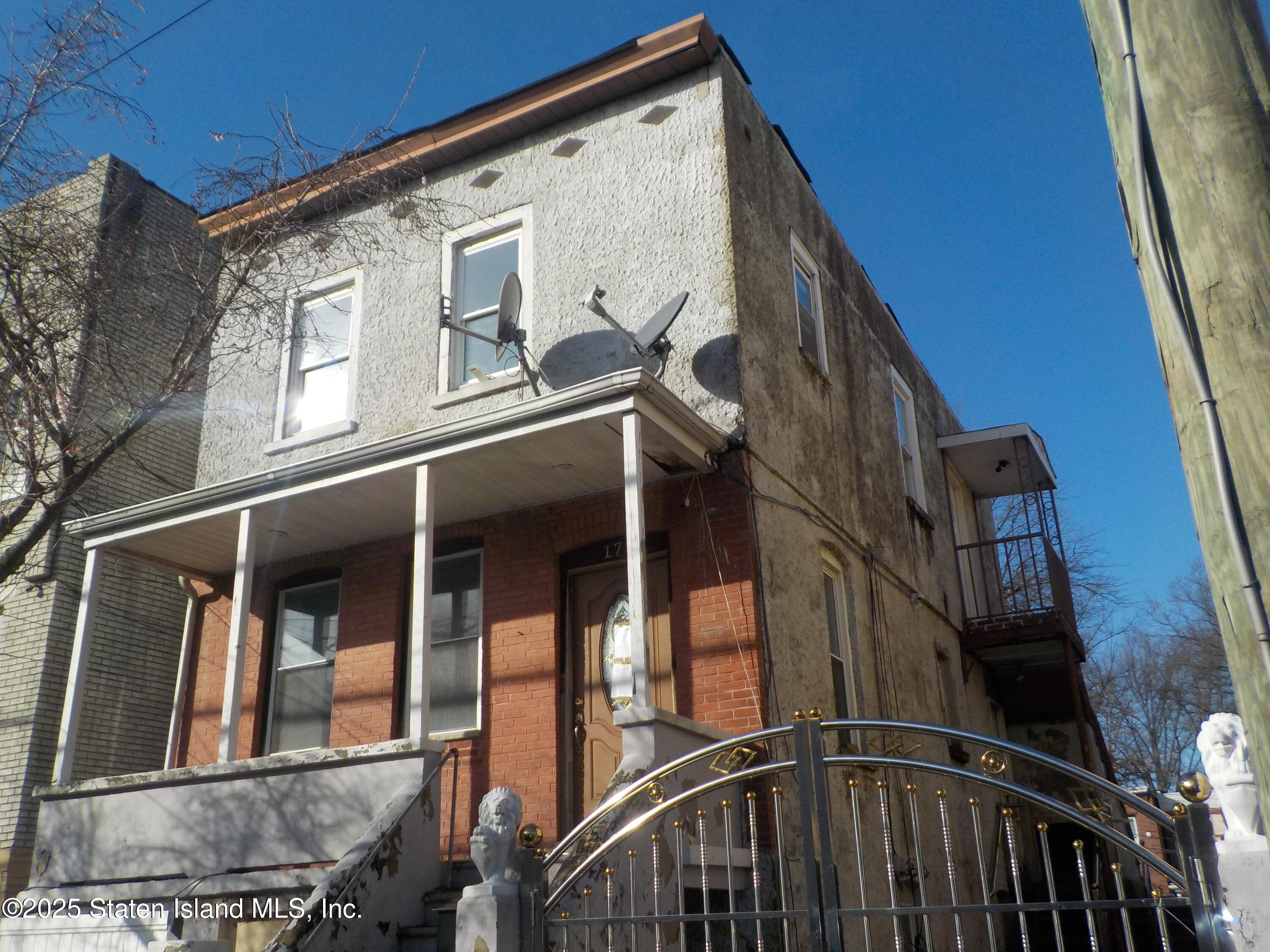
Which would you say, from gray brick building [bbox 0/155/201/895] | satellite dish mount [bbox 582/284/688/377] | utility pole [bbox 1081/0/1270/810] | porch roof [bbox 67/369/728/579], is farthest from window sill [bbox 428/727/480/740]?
utility pole [bbox 1081/0/1270/810]

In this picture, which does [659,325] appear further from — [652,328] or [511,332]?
[511,332]

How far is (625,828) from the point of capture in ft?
17.2

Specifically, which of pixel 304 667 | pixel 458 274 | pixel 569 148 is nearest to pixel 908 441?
pixel 569 148

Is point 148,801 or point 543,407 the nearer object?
point 543,407

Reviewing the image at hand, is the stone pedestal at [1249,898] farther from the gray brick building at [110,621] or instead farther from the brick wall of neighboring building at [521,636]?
the gray brick building at [110,621]

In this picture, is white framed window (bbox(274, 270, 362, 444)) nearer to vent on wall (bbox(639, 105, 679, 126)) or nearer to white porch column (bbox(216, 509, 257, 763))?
white porch column (bbox(216, 509, 257, 763))

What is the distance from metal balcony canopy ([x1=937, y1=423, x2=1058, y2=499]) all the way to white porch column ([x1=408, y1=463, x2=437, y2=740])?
9.82 meters

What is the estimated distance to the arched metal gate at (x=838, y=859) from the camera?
414 centimetres

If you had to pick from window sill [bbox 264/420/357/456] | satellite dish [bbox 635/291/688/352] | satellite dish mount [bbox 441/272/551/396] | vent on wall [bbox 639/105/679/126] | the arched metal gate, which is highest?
vent on wall [bbox 639/105/679/126]

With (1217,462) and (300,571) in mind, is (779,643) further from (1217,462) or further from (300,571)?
(1217,462)

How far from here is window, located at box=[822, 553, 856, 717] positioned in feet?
32.9

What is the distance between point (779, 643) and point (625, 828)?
144 inches

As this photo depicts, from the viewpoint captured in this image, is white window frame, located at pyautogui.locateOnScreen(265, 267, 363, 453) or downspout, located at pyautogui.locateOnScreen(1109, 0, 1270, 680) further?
white window frame, located at pyautogui.locateOnScreen(265, 267, 363, 453)

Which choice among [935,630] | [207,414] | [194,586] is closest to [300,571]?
[194,586]
